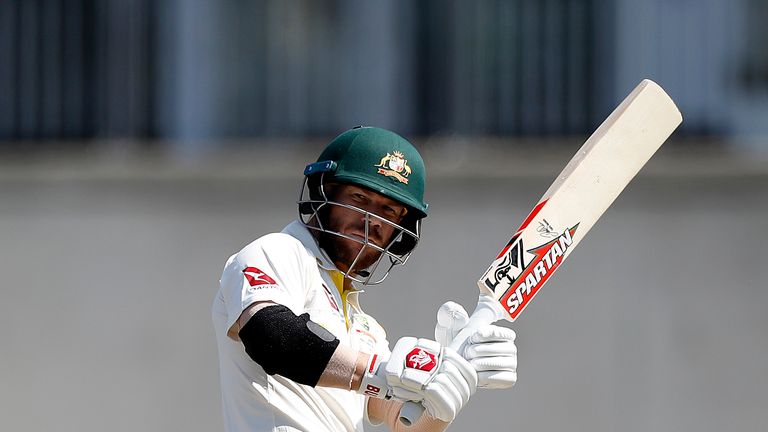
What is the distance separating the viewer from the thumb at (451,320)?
254cm

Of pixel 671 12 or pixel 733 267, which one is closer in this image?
pixel 733 267

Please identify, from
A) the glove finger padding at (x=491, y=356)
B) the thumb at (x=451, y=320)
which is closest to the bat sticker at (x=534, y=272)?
the thumb at (x=451, y=320)

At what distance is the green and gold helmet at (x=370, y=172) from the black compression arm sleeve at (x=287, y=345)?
29 cm

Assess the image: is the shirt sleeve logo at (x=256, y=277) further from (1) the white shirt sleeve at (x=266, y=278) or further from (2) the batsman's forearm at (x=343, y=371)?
(2) the batsman's forearm at (x=343, y=371)

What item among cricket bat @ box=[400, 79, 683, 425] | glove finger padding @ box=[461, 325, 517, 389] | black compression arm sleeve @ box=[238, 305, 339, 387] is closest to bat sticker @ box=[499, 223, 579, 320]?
cricket bat @ box=[400, 79, 683, 425]

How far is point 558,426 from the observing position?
4898mm

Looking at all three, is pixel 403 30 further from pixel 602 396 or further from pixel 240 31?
pixel 602 396

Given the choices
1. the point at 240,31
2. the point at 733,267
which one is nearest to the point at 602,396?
the point at 733,267

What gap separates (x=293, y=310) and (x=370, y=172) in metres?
0.34

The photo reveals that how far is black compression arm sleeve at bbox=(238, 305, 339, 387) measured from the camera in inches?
89.6

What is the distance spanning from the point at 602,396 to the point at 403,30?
5.06ft

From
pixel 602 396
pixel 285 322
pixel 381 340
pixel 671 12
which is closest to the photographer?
pixel 285 322

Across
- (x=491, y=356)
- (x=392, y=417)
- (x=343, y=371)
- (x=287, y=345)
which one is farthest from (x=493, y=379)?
(x=392, y=417)

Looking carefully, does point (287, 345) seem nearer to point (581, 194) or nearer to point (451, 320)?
point (451, 320)
